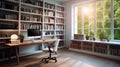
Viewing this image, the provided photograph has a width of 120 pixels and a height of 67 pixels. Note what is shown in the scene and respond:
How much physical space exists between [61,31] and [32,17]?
6.81 ft

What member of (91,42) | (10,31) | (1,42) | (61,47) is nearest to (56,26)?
(61,47)

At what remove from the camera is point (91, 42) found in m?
4.60

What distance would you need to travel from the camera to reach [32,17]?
4.48m

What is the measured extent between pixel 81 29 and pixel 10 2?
3.69 meters

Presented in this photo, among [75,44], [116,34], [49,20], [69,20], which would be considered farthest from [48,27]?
[116,34]

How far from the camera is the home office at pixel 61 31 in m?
3.53

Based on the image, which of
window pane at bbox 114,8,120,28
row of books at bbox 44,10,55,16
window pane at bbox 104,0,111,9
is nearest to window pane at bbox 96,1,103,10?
window pane at bbox 104,0,111,9

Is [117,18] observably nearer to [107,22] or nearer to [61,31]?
[107,22]

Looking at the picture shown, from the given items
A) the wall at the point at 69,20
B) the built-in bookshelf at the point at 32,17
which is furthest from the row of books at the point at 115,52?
the built-in bookshelf at the point at 32,17

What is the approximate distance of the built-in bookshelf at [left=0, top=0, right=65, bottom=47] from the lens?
12.1 feet

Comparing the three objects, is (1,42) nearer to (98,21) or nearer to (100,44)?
(100,44)

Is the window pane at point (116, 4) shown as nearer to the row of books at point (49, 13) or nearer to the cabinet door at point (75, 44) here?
the cabinet door at point (75, 44)

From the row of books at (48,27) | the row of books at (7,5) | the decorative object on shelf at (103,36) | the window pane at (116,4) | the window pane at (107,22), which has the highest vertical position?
the window pane at (116,4)

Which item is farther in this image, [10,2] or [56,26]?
[56,26]
